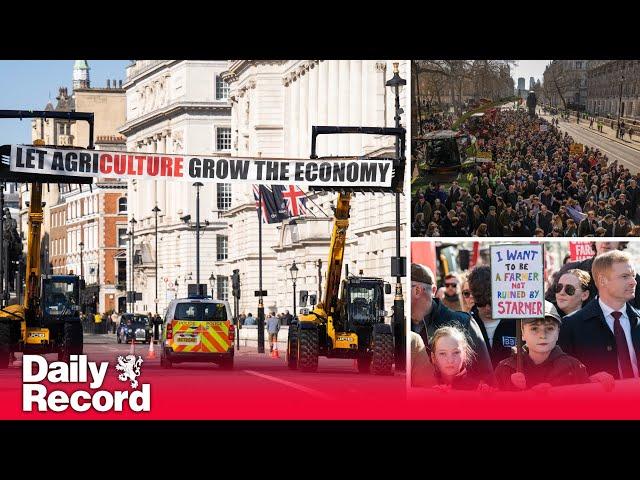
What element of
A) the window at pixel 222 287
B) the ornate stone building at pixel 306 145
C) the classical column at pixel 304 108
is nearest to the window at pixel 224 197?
the ornate stone building at pixel 306 145

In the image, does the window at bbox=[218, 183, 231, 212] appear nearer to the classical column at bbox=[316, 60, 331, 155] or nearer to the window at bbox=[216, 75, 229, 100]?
the window at bbox=[216, 75, 229, 100]

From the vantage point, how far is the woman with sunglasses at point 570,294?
982 inches

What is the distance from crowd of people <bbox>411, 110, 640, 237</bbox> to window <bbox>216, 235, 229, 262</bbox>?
2713 inches

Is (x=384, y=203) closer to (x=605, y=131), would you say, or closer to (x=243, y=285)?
(x=605, y=131)

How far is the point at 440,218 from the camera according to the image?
28.6m

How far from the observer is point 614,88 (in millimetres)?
30188

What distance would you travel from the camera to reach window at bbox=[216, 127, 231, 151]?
106m

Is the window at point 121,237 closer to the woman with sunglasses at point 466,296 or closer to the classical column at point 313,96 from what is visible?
the classical column at point 313,96

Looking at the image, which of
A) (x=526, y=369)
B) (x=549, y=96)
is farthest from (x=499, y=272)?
(x=549, y=96)

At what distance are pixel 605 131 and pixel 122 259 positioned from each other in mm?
89973

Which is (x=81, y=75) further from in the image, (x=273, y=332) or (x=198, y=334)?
(x=198, y=334)

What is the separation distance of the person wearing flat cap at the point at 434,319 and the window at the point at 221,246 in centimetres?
7532

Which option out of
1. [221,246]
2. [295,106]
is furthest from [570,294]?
[221,246]

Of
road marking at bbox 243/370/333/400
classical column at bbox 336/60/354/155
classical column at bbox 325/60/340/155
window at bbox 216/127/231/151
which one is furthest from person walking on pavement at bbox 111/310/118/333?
road marking at bbox 243/370/333/400
